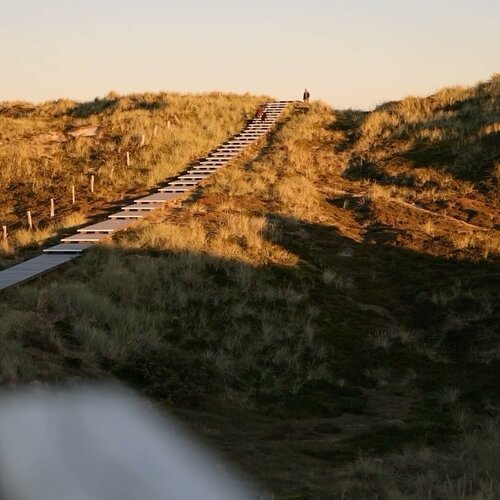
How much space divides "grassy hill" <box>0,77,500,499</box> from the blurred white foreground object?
20.5 inches

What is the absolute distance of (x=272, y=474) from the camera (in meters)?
7.08

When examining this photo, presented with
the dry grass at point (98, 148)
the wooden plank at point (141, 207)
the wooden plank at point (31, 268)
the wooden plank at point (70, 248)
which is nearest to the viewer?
the wooden plank at point (31, 268)

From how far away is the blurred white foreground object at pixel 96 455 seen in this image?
5.93 m

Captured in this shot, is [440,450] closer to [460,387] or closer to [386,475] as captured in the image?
[386,475]

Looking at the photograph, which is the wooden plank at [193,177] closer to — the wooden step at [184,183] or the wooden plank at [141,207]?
the wooden step at [184,183]

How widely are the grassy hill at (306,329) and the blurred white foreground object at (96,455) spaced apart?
0.52 meters

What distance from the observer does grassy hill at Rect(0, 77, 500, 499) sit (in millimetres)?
7902

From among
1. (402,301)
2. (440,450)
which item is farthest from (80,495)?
(402,301)

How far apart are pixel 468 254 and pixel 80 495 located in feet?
45.6

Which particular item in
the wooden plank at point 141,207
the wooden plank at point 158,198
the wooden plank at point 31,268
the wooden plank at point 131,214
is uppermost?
the wooden plank at point 158,198

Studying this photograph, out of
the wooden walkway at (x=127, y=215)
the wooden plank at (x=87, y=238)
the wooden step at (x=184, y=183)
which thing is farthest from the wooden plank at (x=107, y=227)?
the wooden step at (x=184, y=183)

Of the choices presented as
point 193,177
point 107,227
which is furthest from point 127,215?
point 193,177

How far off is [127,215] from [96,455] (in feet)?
42.3

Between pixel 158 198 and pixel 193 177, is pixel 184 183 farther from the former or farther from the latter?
pixel 158 198
